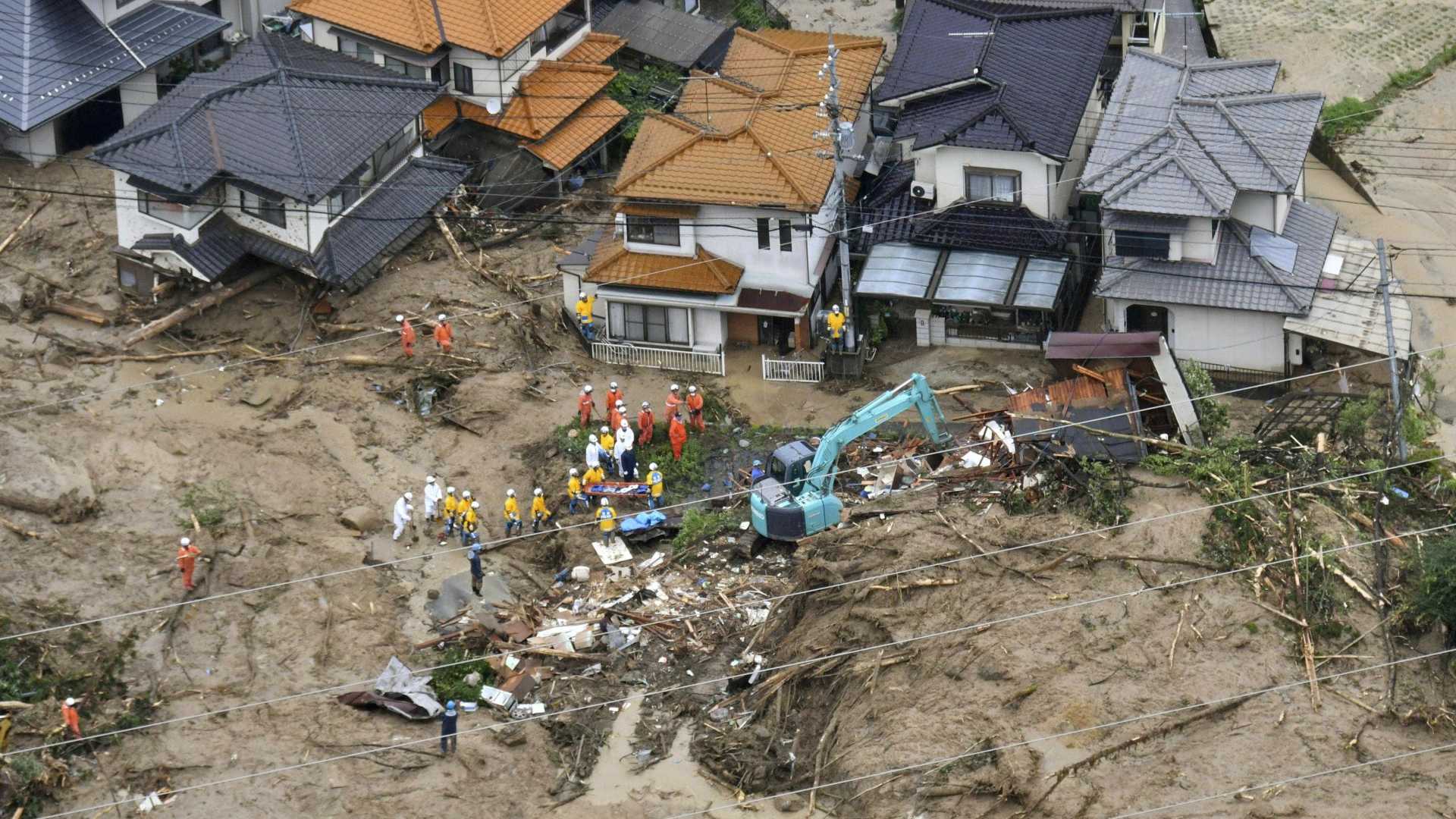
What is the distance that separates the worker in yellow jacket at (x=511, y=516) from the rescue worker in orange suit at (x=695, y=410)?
487 centimetres

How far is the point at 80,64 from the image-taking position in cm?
5862

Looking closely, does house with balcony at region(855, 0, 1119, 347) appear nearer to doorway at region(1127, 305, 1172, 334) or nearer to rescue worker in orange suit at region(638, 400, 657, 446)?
doorway at region(1127, 305, 1172, 334)

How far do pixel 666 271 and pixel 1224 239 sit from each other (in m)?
13.4

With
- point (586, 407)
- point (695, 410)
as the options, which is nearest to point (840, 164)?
point (695, 410)

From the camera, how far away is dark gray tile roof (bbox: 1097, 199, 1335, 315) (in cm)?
5116

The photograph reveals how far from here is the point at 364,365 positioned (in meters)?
53.5

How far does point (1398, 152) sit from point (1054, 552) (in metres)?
21.6

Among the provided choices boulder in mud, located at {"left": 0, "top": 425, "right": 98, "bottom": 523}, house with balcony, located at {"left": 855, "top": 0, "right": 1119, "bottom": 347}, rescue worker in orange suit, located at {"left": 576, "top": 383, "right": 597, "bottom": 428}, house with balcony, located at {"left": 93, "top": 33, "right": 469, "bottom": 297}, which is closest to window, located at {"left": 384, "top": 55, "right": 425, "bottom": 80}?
house with balcony, located at {"left": 93, "top": 33, "right": 469, "bottom": 297}

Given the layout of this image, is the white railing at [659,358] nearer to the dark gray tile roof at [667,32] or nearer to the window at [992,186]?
the window at [992,186]

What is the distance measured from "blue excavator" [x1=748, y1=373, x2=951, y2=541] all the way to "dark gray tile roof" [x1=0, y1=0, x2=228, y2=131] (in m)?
22.1

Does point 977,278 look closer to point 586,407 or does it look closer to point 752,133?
point 752,133

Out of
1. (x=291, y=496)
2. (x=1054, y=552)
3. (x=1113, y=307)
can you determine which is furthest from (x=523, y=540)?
(x=1113, y=307)

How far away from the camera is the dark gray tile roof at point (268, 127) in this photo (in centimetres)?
5338

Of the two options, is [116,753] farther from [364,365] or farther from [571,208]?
[571,208]
